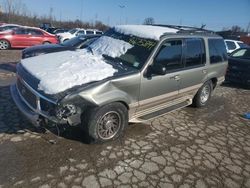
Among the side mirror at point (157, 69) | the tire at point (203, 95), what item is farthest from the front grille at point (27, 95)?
the tire at point (203, 95)

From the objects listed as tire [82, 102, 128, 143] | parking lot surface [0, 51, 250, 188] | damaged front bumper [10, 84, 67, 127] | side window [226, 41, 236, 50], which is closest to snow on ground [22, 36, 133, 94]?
damaged front bumper [10, 84, 67, 127]

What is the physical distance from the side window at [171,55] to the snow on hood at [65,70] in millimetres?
1035

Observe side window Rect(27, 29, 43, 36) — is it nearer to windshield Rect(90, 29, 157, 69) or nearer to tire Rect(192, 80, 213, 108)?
windshield Rect(90, 29, 157, 69)

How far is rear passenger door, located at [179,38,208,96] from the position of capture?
18.8 ft

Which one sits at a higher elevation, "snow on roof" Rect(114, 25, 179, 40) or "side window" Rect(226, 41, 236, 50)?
"snow on roof" Rect(114, 25, 179, 40)

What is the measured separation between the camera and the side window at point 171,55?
5.07 metres

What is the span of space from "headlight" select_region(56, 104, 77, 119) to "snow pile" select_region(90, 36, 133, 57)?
165cm

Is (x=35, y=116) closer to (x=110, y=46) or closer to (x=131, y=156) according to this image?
(x=131, y=156)

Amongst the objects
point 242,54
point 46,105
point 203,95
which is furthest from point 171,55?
point 242,54

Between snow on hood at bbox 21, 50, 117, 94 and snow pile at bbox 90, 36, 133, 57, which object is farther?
snow pile at bbox 90, 36, 133, 57

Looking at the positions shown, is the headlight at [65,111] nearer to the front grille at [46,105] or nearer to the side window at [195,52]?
the front grille at [46,105]

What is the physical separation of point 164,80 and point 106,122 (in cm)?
145

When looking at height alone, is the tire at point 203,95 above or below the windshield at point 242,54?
below

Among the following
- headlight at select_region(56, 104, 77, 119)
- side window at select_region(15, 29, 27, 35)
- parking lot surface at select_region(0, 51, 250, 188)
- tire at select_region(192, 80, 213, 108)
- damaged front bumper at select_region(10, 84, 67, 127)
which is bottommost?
parking lot surface at select_region(0, 51, 250, 188)
